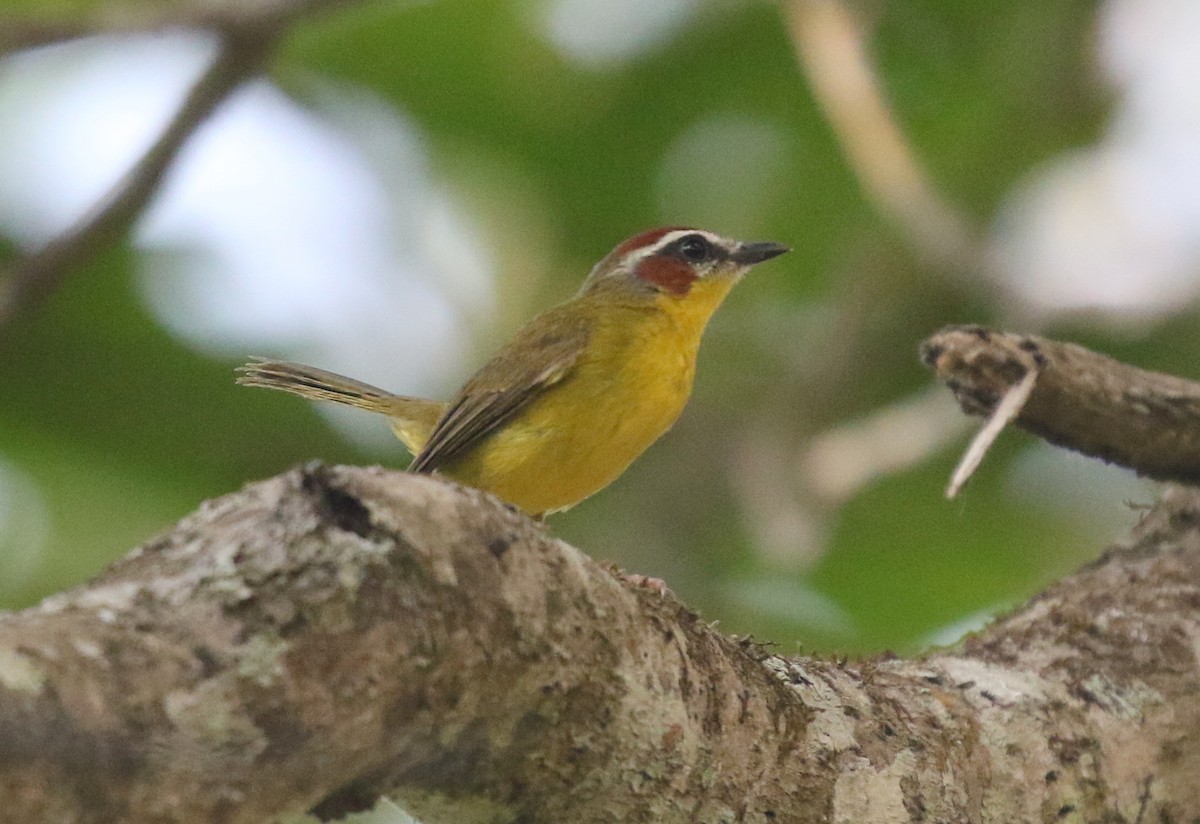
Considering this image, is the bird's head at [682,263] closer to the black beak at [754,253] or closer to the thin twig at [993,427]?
the black beak at [754,253]

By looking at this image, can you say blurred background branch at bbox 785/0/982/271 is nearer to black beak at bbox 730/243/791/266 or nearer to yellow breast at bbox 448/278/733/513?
black beak at bbox 730/243/791/266

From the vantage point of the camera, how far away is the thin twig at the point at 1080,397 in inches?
146

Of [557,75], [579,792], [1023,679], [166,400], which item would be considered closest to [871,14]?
[557,75]

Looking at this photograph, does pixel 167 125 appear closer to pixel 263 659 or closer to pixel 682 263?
pixel 682 263

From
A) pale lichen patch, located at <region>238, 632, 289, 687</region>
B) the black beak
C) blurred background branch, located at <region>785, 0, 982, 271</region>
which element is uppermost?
blurred background branch, located at <region>785, 0, 982, 271</region>

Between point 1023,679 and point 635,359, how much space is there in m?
1.84

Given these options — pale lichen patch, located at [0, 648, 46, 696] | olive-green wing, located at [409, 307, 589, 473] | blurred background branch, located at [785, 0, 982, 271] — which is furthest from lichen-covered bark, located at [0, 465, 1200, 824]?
blurred background branch, located at [785, 0, 982, 271]

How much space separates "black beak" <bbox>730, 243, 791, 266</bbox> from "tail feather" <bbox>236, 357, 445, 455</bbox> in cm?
128

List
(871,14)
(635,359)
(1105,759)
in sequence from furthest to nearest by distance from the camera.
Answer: (871,14), (635,359), (1105,759)

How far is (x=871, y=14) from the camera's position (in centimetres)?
728

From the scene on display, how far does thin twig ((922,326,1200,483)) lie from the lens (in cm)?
371

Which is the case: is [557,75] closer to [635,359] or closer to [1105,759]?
[635,359]

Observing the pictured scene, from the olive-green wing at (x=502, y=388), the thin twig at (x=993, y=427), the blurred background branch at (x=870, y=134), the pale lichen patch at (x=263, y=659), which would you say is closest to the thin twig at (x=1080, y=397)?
the thin twig at (x=993, y=427)

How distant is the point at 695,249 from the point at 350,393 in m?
1.42
